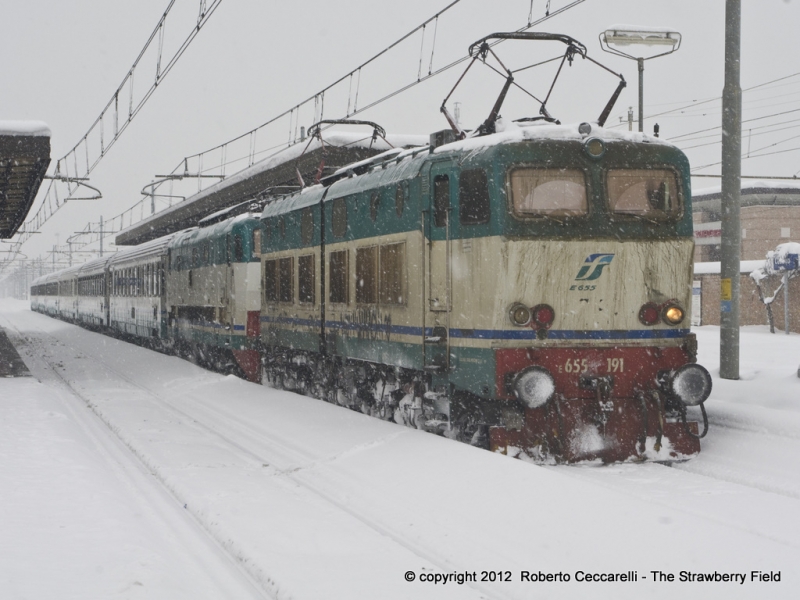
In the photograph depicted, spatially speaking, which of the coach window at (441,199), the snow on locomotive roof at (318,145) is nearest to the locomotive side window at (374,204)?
the coach window at (441,199)

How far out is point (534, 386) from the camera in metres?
8.80

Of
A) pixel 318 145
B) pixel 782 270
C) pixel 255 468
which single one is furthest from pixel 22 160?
pixel 782 270

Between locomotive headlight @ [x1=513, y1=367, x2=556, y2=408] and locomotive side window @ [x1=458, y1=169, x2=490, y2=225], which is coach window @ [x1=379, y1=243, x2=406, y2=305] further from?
locomotive headlight @ [x1=513, y1=367, x2=556, y2=408]

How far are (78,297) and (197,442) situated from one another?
37798 mm

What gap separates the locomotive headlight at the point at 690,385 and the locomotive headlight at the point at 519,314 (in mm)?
1588

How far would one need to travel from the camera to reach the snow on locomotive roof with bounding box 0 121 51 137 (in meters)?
16.4

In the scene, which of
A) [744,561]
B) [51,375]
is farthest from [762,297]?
[744,561]

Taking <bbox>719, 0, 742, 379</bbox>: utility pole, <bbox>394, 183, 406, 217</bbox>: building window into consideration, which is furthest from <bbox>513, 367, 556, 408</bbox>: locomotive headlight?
<bbox>719, 0, 742, 379</bbox>: utility pole

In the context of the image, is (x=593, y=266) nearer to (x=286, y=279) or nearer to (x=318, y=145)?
(x=286, y=279)

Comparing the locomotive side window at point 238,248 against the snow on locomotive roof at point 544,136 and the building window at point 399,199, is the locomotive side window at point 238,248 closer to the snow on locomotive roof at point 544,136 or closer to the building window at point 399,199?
the building window at point 399,199

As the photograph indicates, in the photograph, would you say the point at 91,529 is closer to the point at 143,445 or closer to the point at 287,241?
the point at 143,445

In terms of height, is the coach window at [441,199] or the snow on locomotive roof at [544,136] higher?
the snow on locomotive roof at [544,136]

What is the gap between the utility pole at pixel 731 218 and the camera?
1256 cm

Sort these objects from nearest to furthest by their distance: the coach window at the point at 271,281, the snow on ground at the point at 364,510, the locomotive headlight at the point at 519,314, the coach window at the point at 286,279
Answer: the snow on ground at the point at 364,510
the locomotive headlight at the point at 519,314
the coach window at the point at 286,279
the coach window at the point at 271,281
